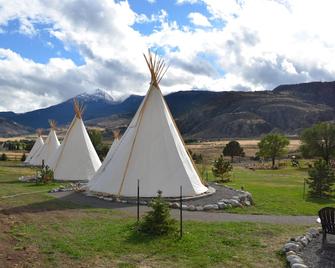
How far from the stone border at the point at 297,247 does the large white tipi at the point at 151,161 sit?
Answer: 874 centimetres

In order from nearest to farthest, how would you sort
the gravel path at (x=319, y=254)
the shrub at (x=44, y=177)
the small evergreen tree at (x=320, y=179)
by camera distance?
the gravel path at (x=319, y=254)
the small evergreen tree at (x=320, y=179)
the shrub at (x=44, y=177)

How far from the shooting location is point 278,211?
1788cm

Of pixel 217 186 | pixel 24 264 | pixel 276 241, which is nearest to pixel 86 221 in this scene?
pixel 24 264

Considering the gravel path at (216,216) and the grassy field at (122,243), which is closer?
the grassy field at (122,243)

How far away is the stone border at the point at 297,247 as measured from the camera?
9.57m

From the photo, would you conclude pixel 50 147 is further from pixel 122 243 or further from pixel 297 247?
pixel 297 247

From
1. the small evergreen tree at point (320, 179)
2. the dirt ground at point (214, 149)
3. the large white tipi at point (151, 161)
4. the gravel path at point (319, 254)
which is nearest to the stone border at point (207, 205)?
the large white tipi at point (151, 161)

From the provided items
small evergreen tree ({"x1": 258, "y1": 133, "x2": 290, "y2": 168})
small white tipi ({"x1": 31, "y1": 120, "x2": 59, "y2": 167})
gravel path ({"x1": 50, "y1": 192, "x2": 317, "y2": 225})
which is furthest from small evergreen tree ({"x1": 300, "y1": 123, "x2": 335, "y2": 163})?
gravel path ({"x1": 50, "y1": 192, "x2": 317, "y2": 225})

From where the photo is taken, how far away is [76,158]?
32.6 m

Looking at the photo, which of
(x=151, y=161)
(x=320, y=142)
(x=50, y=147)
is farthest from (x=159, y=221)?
(x=320, y=142)

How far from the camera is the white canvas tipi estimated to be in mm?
32031

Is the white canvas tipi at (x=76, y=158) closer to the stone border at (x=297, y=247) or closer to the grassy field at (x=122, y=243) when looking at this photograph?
the grassy field at (x=122, y=243)

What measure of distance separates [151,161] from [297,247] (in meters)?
11.3

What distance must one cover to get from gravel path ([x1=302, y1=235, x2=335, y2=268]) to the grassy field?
66 cm
